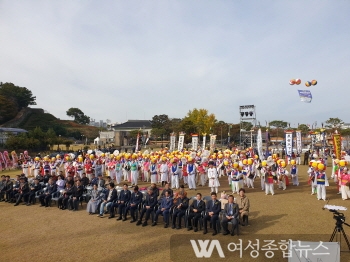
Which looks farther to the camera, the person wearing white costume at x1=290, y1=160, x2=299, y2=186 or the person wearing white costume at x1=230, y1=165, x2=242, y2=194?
the person wearing white costume at x1=290, y1=160, x2=299, y2=186

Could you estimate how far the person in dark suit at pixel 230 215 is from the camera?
7.43m

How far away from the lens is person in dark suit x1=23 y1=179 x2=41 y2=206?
461 inches

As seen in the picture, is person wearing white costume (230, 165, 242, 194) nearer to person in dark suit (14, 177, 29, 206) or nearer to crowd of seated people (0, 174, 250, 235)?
crowd of seated people (0, 174, 250, 235)

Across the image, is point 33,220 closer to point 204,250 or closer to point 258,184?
point 204,250

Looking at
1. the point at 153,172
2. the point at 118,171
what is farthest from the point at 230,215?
the point at 118,171

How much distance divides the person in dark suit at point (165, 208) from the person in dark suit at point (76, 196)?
12.6 feet

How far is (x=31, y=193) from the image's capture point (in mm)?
11727

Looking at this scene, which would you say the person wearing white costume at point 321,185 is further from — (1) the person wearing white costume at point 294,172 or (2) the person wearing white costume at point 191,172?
(2) the person wearing white costume at point 191,172

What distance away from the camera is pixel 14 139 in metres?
31.2

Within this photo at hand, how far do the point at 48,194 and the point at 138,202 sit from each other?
475cm

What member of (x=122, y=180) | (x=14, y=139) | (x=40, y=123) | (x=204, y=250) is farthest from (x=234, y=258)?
(x=40, y=123)

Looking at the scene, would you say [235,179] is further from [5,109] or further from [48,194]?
[5,109]

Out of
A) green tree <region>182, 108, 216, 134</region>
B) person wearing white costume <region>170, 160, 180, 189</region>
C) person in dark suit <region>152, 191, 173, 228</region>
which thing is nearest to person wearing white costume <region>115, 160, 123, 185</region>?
person wearing white costume <region>170, 160, 180, 189</region>

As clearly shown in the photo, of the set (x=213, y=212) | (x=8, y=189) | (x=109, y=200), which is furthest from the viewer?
(x=8, y=189)
